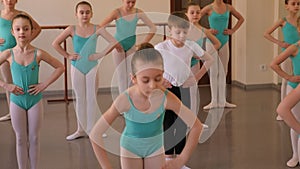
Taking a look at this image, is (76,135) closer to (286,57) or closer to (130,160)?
(286,57)

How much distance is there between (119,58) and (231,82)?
297 centimetres

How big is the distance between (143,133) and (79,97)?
2.49 meters

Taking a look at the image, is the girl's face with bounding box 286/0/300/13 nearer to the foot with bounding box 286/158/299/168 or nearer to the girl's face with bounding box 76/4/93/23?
the foot with bounding box 286/158/299/168

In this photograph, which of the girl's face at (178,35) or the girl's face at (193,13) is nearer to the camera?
the girl's face at (178,35)

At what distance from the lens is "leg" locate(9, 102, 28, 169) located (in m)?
3.67

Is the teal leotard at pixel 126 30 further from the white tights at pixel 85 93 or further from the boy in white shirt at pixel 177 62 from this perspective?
the boy in white shirt at pixel 177 62

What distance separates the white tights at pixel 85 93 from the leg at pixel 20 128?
1.24m

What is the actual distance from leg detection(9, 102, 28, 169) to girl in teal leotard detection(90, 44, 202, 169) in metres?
1.32

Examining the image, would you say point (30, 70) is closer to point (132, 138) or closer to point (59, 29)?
point (132, 138)

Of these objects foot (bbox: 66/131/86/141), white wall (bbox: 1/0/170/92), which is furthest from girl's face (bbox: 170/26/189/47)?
white wall (bbox: 1/0/170/92)

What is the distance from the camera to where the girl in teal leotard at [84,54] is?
489 centimetres

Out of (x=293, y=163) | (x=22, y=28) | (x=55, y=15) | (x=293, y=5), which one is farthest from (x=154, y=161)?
(x=55, y=15)

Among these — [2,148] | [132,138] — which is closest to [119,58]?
[2,148]

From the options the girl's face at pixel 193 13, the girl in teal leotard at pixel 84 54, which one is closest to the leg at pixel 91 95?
the girl in teal leotard at pixel 84 54
